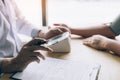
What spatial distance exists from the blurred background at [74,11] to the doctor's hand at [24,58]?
3.18 feet

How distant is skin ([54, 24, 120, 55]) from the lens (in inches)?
45.2

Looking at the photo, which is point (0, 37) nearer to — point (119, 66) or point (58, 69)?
point (58, 69)

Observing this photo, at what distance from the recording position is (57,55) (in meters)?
1.10

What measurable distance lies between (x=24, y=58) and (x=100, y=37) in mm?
523

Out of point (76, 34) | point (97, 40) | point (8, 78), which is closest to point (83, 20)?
point (76, 34)

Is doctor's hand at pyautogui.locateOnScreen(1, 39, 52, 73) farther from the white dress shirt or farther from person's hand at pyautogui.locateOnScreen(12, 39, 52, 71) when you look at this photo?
the white dress shirt

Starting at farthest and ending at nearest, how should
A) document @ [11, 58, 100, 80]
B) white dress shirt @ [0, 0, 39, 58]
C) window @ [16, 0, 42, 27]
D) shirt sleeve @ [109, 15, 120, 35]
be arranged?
1. window @ [16, 0, 42, 27]
2. shirt sleeve @ [109, 15, 120, 35]
3. white dress shirt @ [0, 0, 39, 58]
4. document @ [11, 58, 100, 80]

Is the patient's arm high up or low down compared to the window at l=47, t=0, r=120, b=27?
down

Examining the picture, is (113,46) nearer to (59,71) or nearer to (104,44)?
(104,44)

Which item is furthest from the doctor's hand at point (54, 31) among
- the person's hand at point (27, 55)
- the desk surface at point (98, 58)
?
the person's hand at point (27, 55)

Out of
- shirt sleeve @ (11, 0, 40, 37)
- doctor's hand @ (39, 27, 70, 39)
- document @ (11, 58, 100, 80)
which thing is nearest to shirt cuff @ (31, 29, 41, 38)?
shirt sleeve @ (11, 0, 40, 37)

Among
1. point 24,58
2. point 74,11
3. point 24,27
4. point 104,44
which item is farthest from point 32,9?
point 24,58

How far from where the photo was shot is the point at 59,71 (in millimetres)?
905

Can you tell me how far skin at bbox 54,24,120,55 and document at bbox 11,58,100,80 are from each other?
225mm
